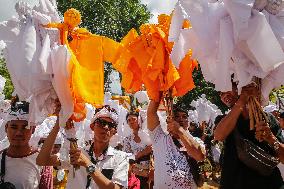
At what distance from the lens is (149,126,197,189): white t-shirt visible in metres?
3.92

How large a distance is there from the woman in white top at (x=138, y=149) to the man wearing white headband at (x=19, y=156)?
2950mm

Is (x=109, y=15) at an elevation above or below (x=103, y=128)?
above

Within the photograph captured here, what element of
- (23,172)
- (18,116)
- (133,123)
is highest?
(18,116)

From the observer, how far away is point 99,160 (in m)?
3.91

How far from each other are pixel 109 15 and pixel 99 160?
84.2 feet

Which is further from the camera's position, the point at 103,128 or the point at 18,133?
the point at 103,128

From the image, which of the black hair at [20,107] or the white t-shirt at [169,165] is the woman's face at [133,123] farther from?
the black hair at [20,107]

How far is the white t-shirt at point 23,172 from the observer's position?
364 centimetres

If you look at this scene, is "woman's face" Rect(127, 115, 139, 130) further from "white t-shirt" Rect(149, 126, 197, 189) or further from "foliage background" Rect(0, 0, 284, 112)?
"foliage background" Rect(0, 0, 284, 112)

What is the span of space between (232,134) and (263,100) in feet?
1.34

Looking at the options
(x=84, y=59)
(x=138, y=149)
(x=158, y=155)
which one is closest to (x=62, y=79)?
(x=84, y=59)

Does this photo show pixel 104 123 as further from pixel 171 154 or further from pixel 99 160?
pixel 171 154

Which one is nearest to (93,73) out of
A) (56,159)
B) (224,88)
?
(56,159)

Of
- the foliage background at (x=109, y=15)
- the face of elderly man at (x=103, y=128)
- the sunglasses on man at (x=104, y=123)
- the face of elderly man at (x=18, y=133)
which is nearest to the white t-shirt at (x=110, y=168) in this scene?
the face of elderly man at (x=103, y=128)
